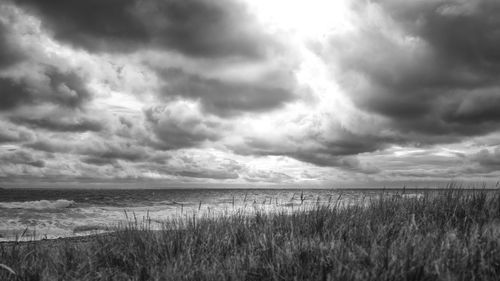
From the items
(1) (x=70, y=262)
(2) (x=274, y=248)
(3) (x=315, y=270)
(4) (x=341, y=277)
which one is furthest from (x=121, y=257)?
(4) (x=341, y=277)

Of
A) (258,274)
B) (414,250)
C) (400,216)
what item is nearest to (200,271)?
(258,274)

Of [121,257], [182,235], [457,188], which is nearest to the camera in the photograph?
[121,257]

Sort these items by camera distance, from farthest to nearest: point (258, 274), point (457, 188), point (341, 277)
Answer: point (457, 188) < point (258, 274) < point (341, 277)

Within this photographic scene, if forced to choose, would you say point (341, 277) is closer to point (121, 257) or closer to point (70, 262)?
point (121, 257)

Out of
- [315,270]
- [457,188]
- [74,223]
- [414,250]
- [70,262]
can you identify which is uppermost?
[457,188]

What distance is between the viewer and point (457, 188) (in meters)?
8.85

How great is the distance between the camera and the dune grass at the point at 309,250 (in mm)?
4184

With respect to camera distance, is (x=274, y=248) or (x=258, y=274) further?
(x=274, y=248)

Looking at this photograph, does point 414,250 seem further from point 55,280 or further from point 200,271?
point 55,280

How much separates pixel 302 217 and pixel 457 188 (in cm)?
444

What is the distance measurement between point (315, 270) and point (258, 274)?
74 centimetres

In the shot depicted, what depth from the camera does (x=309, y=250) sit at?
5016 mm

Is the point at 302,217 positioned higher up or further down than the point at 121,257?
higher up

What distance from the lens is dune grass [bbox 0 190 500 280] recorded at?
4.18 meters
